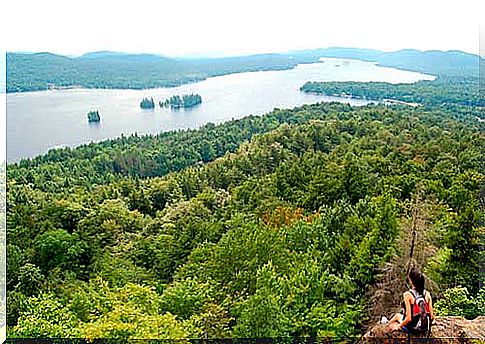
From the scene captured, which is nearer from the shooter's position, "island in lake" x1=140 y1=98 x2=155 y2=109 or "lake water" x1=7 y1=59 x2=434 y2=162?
"lake water" x1=7 y1=59 x2=434 y2=162

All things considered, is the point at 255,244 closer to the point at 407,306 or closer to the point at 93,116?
the point at 407,306

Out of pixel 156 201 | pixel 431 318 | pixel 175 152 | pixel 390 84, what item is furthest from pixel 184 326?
pixel 390 84

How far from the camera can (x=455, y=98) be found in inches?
697

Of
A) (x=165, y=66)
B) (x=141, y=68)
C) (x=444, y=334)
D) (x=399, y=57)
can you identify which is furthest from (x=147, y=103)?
(x=444, y=334)

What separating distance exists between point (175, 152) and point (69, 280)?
1340 centimetres

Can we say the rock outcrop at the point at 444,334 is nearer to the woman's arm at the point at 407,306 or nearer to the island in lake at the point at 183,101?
the woman's arm at the point at 407,306

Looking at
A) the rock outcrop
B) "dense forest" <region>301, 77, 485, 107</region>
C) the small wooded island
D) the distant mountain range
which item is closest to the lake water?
the small wooded island

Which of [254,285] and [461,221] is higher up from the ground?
[461,221]

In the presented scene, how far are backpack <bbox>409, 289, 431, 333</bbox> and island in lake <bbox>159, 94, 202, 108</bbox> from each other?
72.2ft

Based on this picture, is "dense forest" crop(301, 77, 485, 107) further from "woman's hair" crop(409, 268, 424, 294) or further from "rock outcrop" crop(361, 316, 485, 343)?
"woman's hair" crop(409, 268, 424, 294)

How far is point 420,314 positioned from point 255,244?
2.71m

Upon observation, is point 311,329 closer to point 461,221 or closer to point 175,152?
point 461,221

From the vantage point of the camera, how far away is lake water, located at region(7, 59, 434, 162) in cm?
1933

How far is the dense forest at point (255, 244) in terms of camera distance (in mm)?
3420
